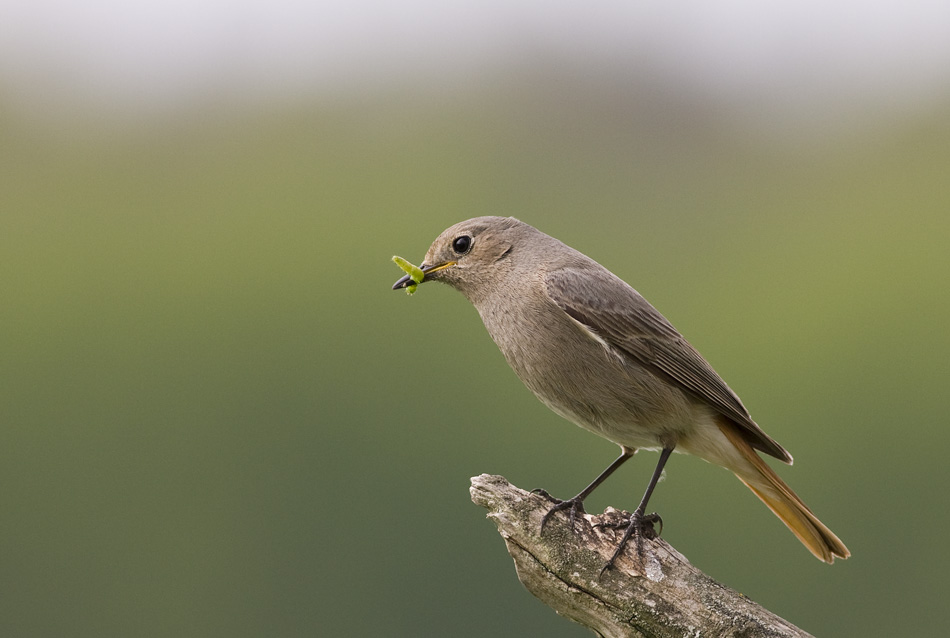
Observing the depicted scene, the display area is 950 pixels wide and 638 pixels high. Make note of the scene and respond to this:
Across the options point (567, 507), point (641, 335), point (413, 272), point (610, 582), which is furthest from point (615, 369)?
point (413, 272)

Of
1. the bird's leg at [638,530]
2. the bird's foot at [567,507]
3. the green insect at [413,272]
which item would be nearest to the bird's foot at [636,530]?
the bird's leg at [638,530]

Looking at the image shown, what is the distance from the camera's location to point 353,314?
35844 mm

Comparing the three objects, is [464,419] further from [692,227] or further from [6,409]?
[692,227]

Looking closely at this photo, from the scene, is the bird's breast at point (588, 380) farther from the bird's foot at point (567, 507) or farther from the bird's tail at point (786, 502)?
the bird's foot at point (567, 507)

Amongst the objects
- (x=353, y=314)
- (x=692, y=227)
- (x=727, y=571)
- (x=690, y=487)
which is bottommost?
(x=727, y=571)

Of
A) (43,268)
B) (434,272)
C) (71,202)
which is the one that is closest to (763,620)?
(434,272)

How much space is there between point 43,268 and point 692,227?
1037 inches

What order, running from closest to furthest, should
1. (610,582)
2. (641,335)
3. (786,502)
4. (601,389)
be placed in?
(610,582), (601,389), (641,335), (786,502)

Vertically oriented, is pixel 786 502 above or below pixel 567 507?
above

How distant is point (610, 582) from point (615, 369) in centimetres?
131

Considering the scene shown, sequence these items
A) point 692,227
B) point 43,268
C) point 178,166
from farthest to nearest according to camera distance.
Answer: point 178,166 < point 692,227 < point 43,268

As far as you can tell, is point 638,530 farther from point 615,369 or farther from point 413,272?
point 413,272

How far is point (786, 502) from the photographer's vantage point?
272 inches

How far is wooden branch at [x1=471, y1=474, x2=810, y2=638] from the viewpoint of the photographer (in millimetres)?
5594
